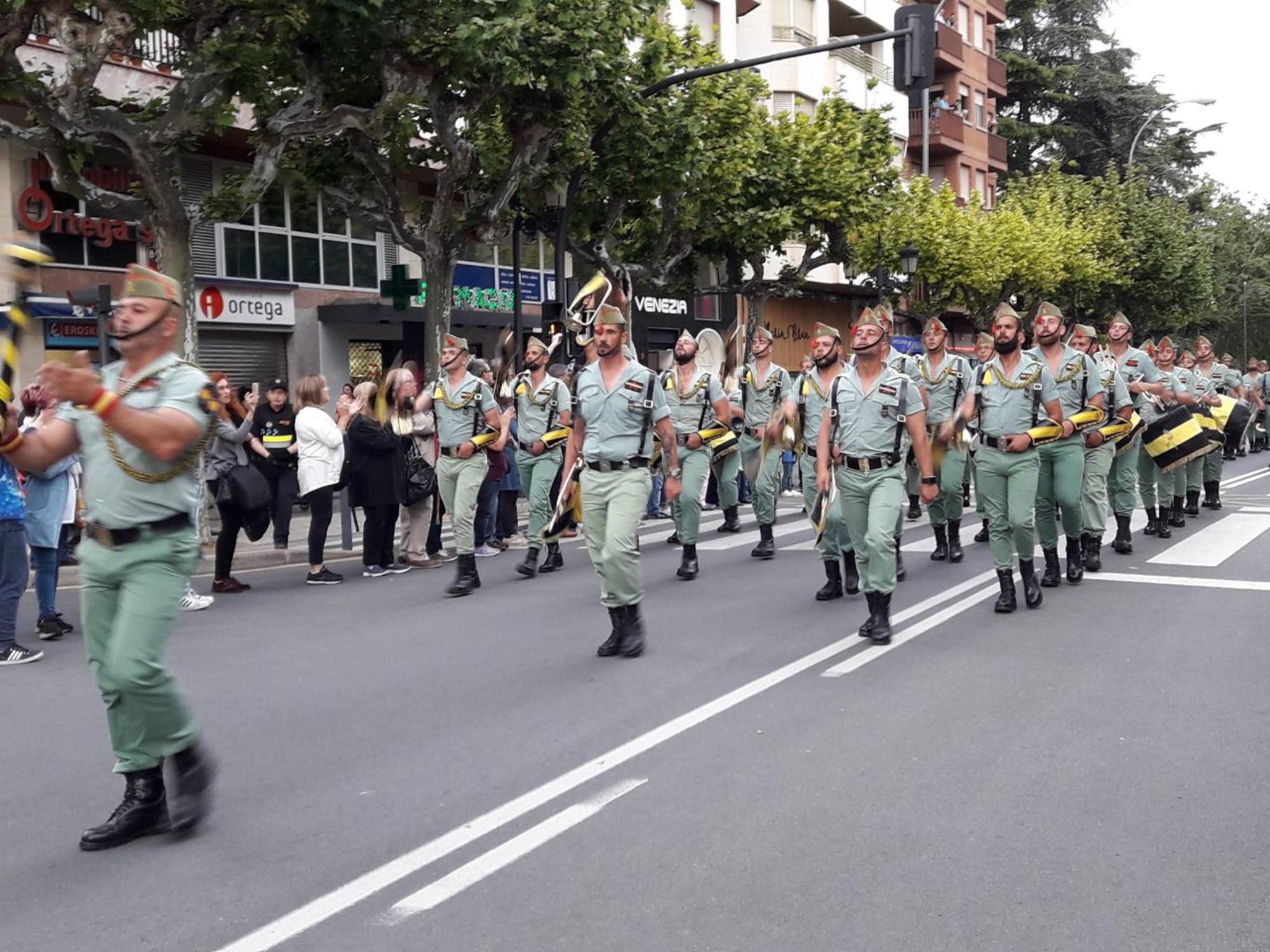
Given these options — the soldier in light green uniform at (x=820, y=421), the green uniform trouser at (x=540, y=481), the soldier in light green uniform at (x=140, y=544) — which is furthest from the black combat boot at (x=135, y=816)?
the green uniform trouser at (x=540, y=481)

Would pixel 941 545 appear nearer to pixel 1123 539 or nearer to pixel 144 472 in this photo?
pixel 1123 539

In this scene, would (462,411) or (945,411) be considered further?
(945,411)

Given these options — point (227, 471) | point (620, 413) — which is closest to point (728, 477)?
point (227, 471)

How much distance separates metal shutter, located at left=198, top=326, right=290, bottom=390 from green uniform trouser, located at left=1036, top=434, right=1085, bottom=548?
1447cm

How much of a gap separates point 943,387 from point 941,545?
1522 millimetres

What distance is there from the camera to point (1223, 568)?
11367mm

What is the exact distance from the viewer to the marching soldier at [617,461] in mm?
7965

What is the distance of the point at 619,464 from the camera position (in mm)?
8234

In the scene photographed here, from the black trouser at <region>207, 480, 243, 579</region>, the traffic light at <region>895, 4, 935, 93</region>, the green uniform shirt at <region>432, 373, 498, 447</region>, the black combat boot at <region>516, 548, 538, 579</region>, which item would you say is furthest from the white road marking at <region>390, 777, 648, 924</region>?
A: the traffic light at <region>895, 4, 935, 93</region>

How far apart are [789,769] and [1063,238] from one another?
126 feet

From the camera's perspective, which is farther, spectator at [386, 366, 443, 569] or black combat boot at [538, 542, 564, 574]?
spectator at [386, 366, 443, 569]

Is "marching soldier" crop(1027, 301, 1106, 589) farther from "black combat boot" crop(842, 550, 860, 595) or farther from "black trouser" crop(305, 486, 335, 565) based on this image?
"black trouser" crop(305, 486, 335, 565)

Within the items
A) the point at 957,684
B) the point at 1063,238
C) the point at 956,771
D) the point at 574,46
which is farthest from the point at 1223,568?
the point at 1063,238

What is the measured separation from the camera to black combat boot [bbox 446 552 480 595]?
10680 millimetres
